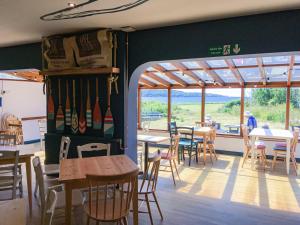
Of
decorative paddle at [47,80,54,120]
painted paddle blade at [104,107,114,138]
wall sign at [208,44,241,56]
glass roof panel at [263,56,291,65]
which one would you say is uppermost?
glass roof panel at [263,56,291,65]

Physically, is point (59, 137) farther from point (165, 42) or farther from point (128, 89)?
point (165, 42)

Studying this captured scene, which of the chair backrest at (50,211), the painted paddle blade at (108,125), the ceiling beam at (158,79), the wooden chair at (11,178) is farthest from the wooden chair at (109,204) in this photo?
the ceiling beam at (158,79)

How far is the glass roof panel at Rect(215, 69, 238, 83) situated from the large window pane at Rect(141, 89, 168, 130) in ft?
6.32

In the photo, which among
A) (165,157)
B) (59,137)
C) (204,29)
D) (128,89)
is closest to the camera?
(204,29)

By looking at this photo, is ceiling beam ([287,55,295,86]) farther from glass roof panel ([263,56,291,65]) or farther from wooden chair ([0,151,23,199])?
wooden chair ([0,151,23,199])

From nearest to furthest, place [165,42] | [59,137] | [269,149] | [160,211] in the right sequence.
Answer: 1. [160,211]
2. [165,42]
3. [59,137]
4. [269,149]

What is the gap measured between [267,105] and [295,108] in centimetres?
65

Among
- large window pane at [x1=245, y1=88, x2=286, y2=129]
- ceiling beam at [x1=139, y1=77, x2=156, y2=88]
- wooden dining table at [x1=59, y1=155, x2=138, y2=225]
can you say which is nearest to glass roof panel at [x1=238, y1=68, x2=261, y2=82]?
large window pane at [x1=245, y1=88, x2=286, y2=129]

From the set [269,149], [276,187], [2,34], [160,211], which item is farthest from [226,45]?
[269,149]

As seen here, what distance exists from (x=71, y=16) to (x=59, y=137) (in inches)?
79.1

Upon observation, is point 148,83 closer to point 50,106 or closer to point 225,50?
point 50,106

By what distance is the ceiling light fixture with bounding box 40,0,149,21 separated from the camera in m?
2.78

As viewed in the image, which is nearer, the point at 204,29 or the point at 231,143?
the point at 204,29

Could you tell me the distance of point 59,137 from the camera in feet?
14.5
